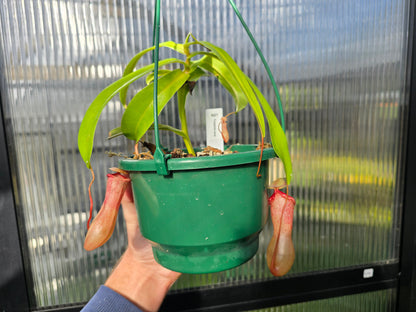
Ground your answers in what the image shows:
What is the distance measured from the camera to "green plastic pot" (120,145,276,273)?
14.5 inches

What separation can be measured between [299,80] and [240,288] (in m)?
0.63

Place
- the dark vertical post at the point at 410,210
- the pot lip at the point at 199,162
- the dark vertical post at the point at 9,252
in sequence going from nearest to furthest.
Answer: the pot lip at the point at 199,162 < the dark vertical post at the point at 9,252 < the dark vertical post at the point at 410,210

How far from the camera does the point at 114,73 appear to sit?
0.71 meters

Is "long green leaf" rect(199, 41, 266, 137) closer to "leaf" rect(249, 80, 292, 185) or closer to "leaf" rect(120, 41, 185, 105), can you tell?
"leaf" rect(249, 80, 292, 185)

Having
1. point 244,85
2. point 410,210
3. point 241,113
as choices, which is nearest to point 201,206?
point 244,85

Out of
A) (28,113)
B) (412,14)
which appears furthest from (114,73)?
(412,14)

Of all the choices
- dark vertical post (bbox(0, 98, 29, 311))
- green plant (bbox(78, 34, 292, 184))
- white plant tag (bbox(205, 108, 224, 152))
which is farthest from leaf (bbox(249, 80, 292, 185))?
dark vertical post (bbox(0, 98, 29, 311))

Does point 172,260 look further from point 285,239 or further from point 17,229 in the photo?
point 17,229

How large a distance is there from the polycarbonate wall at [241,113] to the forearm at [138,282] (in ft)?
0.67

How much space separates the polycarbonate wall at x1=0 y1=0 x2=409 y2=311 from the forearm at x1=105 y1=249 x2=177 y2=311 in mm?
204

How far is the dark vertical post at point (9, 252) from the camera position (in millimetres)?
676

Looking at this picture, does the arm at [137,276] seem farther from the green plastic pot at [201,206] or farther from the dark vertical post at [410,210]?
the dark vertical post at [410,210]

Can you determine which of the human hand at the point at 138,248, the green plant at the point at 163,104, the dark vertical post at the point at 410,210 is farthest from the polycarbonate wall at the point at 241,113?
the green plant at the point at 163,104

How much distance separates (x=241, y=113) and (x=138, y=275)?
0.48 meters
